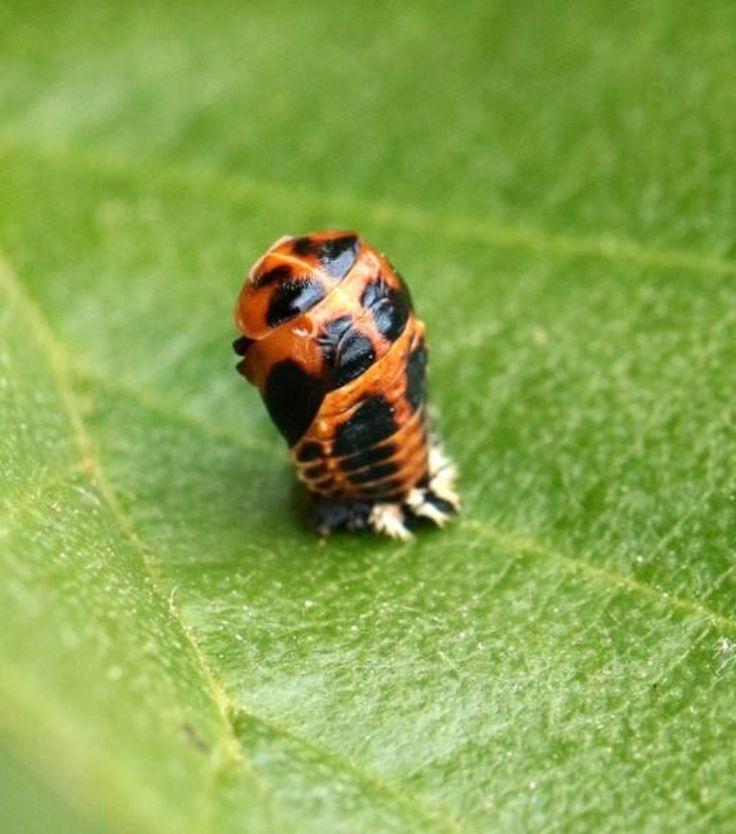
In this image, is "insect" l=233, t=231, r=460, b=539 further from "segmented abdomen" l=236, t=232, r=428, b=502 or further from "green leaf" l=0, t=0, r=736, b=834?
"green leaf" l=0, t=0, r=736, b=834

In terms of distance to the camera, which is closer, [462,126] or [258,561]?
[258,561]

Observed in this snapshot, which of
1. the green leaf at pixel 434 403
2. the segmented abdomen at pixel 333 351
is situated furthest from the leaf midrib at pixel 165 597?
the segmented abdomen at pixel 333 351

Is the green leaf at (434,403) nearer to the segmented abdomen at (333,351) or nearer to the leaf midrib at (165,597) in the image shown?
the leaf midrib at (165,597)

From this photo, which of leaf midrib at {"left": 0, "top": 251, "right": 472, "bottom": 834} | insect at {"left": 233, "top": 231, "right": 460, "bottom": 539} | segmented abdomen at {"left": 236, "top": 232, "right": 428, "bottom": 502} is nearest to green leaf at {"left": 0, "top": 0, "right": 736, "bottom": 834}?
leaf midrib at {"left": 0, "top": 251, "right": 472, "bottom": 834}

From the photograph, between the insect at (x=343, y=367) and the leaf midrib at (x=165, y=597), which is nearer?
the leaf midrib at (x=165, y=597)

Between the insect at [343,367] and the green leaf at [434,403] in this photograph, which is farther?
the insect at [343,367]

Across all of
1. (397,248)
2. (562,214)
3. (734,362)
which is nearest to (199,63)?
(397,248)

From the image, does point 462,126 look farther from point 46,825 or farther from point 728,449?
point 46,825

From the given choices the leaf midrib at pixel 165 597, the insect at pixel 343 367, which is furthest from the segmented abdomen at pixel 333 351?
the leaf midrib at pixel 165 597
